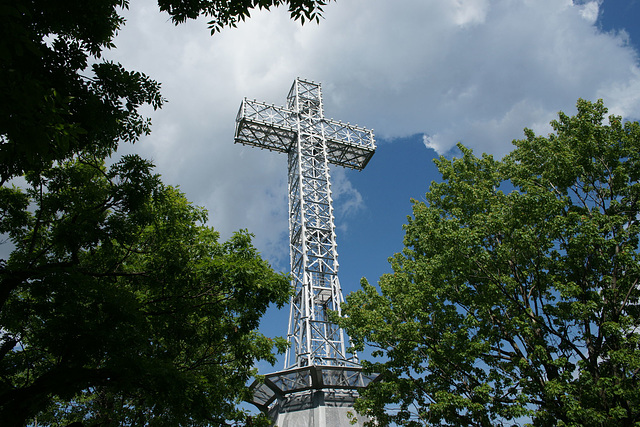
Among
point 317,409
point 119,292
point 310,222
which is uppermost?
point 310,222

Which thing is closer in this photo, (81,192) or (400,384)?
(81,192)

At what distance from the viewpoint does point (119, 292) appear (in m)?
7.11

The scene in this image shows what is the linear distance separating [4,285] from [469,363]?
9846 mm

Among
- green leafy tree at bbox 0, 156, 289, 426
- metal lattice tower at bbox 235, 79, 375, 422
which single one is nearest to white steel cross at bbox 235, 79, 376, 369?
metal lattice tower at bbox 235, 79, 375, 422

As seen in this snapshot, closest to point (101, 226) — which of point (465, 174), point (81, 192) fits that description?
point (81, 192)

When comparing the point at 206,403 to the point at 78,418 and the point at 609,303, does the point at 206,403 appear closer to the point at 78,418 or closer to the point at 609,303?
the point at 78,418

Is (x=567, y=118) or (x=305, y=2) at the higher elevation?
(x=567, y=118)

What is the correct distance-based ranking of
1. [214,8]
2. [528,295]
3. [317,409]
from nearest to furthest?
1. [214,8]
2. [528,295]
3. [317,409]

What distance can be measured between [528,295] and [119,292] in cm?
944

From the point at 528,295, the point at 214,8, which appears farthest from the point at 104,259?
the point at 528,295

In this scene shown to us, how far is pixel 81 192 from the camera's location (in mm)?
7836

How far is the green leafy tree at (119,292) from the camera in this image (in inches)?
245

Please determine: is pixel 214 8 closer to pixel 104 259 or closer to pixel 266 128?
pixel 104 259

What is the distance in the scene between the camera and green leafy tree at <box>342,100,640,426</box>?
8969 mm
